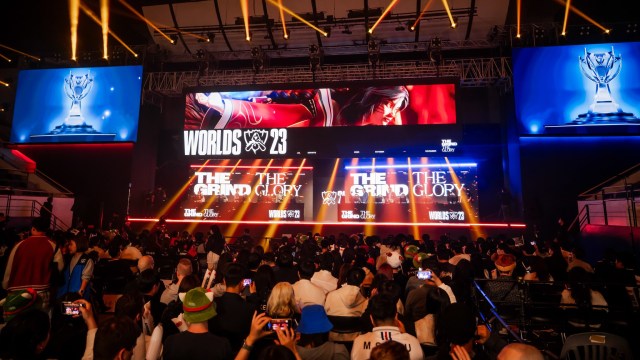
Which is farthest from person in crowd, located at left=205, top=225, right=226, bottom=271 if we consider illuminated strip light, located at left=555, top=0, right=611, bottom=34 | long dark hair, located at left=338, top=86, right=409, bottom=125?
illuminated strip light, located at left=555, top=0, right=611, bottom=34

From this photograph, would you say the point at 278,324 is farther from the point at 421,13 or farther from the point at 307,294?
the point at 421,13

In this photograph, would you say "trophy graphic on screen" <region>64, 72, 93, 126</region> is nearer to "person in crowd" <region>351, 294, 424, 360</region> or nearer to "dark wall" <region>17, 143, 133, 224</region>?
"dark wall" <region>17, 143, 133, 224</region>

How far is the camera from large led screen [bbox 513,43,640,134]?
1502 centimetres

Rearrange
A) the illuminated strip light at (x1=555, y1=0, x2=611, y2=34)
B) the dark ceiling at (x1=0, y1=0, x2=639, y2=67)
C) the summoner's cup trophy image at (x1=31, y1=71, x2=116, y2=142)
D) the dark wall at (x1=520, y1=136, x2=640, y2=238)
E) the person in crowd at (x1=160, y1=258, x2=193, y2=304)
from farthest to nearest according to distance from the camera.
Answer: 1. the summoner's cup trophy image at (x1=31, y1=71, x2=116, y2=142)
2. the dark ceiling at (x1=0, y1=0, x2=639, y2=67)
3. the dark wall at (x1=520, y1=136, x2=640, y2=238)
4. the illuminated strip light at (x1=555, y1=0, x2=611, y2=34)
5. the person in crowd at (x1=160, y1=258, x2=193, y2=304)

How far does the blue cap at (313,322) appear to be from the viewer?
3.31 metres

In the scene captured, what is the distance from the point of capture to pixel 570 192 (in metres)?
15.5

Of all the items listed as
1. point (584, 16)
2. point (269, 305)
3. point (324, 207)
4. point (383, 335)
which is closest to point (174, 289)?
point (269, 305)

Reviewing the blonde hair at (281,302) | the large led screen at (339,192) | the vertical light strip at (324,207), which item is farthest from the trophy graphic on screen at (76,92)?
the blonde hair at (281,302)

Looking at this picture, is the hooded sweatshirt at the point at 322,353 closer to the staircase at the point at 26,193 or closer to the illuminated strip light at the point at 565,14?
the staircase at the point at 26,193

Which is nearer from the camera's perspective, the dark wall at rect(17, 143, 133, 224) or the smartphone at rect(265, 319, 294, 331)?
the smartphone at rect(265, 319, 294, 331)

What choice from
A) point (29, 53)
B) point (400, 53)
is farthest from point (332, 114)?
point (29, 53)

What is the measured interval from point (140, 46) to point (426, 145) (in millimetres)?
13944

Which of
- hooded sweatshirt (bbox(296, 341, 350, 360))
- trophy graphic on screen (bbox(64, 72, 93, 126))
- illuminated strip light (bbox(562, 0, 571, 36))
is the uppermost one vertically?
illuminated strip light (bbox(562, 0, 571, 36))

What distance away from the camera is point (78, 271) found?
20.5 ft
